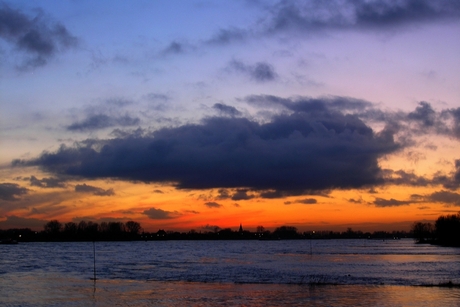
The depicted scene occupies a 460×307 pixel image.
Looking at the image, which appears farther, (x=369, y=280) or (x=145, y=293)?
(x=369, y=280)

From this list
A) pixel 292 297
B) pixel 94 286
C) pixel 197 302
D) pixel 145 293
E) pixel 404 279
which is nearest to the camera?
pixel 197 302

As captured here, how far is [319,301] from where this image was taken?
42.8 meters

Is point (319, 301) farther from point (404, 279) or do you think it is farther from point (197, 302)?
point (404, 279)

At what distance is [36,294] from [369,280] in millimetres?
37795

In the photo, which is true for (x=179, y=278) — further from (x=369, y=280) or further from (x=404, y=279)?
(x=404, y=279)

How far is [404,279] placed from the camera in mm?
62469

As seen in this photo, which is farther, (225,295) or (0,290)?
(0,290)

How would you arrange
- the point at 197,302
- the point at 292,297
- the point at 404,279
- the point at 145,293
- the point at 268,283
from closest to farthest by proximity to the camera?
the point at 197,302, the point at 292,297, the point at 145,293, the point at 268,283, the point at 404,279

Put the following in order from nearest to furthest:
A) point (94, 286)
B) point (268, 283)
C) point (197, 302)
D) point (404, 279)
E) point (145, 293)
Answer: point (197, 302)
point (145, 293)
point (94, 286)
point (268, 283)
point (404, 279)

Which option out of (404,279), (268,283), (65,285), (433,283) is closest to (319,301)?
(268,283)

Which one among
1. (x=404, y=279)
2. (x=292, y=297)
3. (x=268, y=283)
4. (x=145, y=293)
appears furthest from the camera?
(x=404, y=279)

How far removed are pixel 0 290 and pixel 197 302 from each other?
2254 cm

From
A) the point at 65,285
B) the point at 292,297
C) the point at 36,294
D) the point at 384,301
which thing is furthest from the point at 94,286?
the point at 384,301

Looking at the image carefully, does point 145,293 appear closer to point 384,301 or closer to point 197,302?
point 197,302
